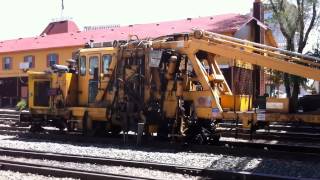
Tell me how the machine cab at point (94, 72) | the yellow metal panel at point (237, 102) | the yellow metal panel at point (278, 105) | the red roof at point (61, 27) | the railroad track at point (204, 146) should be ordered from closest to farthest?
the yellow metal panel at point (278, 105) < the railroad track at point (204, 146) < the yellow metal panel at point (237, 102) < the machine cab at point (94, 72) < the red roof at point (61, 27)

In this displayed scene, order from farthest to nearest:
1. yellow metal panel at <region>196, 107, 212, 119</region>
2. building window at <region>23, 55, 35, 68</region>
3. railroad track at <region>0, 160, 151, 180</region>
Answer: building window at <region>23, 55, 35, 68</region>
yellow metal panel at <region>196, 107, 212, 119</region>
railroad track at <region>0, 160, 151, 180</region>

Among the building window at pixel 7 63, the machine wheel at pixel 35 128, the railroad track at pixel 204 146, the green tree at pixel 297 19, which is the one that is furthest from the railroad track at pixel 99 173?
the building window at pixel 7 63

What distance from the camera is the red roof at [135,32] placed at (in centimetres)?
3616

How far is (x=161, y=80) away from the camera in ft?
49.3

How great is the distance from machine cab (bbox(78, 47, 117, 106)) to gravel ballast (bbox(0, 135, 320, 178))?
6.47ft

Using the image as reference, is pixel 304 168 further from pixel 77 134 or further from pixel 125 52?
pixel 77 134

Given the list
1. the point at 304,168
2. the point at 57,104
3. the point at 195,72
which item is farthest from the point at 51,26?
the point at 304,168

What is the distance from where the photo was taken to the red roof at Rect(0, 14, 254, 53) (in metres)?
36.2

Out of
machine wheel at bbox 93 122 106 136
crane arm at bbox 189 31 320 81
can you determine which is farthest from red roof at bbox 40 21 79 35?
crane arm at bbox 189 31 320 81

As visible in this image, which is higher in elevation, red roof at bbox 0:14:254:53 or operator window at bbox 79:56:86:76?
red roof at bbox 0:14:254:53

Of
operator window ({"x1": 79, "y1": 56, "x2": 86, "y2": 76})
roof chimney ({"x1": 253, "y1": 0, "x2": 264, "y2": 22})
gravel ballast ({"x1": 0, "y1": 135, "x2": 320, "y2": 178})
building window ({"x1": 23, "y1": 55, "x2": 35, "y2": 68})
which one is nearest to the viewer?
gravel ballast ({"x1": 0, "y1": 135, "x2": 320, "y2": 178})

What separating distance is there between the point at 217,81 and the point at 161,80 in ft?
5.54

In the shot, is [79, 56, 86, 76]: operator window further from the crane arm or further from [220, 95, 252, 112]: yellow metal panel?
[220, 95, 252, 112]: yellow metal panel

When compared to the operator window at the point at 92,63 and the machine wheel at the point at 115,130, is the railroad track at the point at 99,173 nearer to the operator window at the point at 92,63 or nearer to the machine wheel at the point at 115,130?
the machine wheel at the point at 115,130
